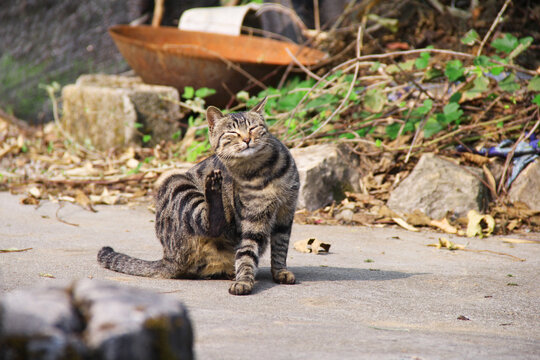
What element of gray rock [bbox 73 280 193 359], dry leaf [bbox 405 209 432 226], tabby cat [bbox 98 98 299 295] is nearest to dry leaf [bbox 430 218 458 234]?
dry leaf [bbox 405 209 432 226]

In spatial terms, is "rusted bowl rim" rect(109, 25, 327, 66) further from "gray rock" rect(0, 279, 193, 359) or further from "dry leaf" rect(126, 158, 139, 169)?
"gray rock" rect(0, 279, 193, 359)

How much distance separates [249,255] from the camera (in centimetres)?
300

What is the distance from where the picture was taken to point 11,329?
1009 mm

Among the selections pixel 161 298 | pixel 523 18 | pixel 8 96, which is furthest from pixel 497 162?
pixel 8 96

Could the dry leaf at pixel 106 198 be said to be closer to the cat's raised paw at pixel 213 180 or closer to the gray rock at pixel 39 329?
the cat's raised paw at pixel 213 180

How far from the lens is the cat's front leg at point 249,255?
9.45 ft

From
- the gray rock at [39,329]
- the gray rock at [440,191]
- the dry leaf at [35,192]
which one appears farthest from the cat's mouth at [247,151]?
the dry leaf at [35,192]

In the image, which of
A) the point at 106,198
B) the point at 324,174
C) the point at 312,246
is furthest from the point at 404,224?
the point at 106,198

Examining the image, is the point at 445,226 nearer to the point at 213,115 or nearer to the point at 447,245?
the point at 447,245

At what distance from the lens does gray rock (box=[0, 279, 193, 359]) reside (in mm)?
1007

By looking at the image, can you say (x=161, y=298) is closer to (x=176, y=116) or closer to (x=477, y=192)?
(x=477, y=192)

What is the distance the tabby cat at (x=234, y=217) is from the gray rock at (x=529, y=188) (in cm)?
263

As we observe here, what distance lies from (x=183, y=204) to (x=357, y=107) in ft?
11.0

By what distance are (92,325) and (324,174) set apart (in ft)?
13.4
